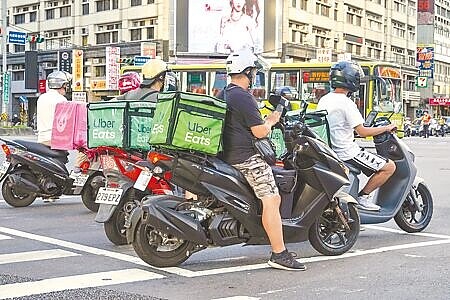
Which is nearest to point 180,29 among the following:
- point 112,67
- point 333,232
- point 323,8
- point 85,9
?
point 112,67

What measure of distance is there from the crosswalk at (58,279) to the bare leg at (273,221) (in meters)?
0.99

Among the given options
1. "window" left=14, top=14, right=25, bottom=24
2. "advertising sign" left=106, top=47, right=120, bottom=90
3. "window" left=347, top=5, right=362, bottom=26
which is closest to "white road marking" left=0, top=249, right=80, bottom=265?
"advertising sign" left=106, top=47, right=120, bottom=90

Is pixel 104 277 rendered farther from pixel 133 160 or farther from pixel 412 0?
pixel 412 0

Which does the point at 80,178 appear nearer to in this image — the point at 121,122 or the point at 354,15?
the point at 121,122

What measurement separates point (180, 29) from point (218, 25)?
8.81ft

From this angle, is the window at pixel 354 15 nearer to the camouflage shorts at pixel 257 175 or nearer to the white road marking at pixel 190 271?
the white road marking at pixel 190 271

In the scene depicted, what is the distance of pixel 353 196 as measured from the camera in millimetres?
7855

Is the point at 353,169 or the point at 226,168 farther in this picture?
the point at 353,169

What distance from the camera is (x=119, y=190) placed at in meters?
7.32

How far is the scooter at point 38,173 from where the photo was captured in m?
9.98

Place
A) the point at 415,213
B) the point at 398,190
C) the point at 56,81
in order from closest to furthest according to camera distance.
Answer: the point at 398,190
the point at 415,213
the point at 56,81

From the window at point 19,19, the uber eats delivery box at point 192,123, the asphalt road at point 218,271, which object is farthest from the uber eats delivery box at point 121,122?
the window at point 19,19

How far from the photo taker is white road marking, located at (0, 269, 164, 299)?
222 inches

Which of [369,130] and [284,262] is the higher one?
[369,130]
